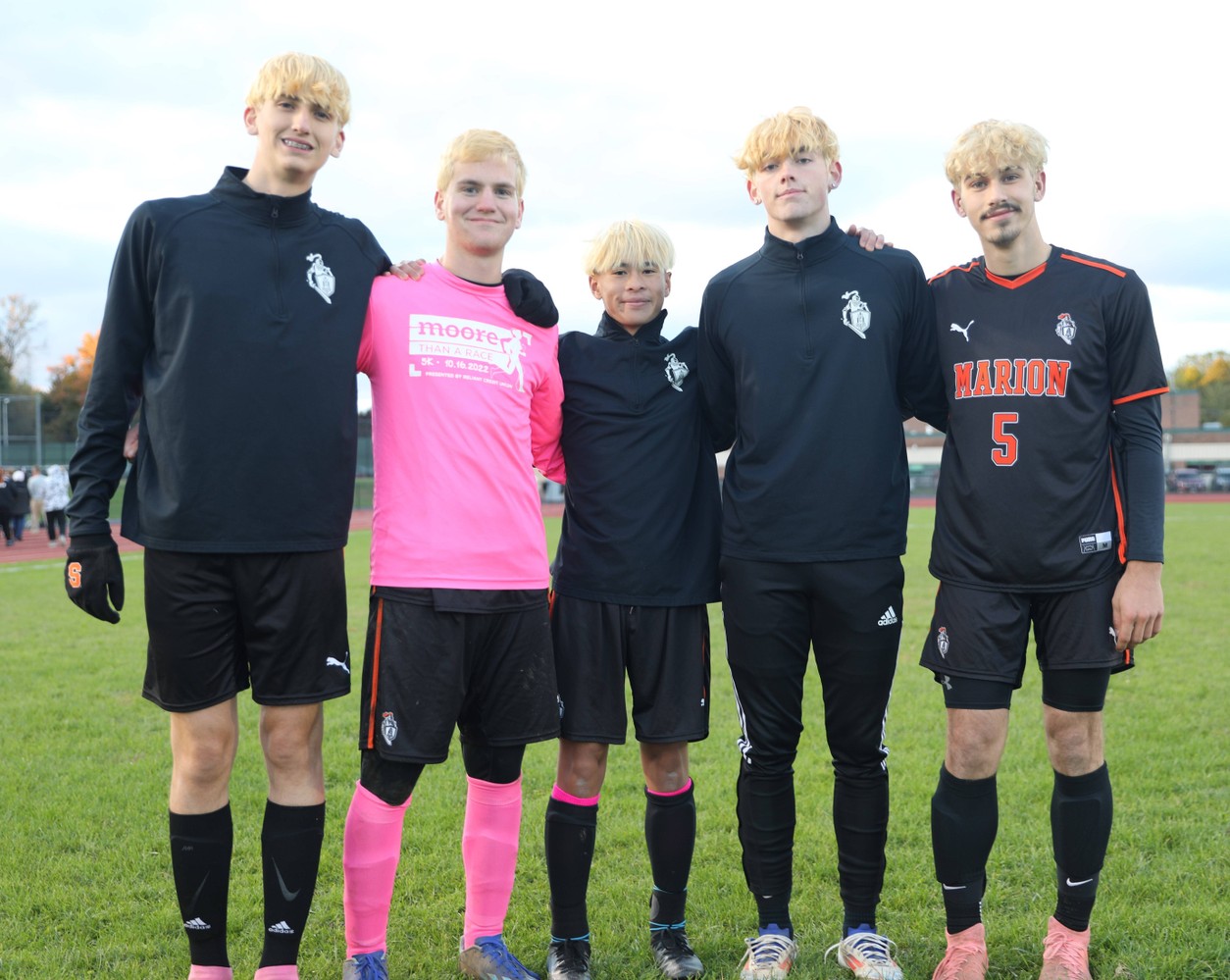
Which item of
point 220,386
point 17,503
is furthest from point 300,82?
point 17,503

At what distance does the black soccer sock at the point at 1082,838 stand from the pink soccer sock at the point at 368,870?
1969mm

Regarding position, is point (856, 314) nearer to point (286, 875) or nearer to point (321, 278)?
point (321, 278)

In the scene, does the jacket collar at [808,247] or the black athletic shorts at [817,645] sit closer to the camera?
the black athletic shorts at [817,645]

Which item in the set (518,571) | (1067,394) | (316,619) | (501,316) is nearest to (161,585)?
(316,619)

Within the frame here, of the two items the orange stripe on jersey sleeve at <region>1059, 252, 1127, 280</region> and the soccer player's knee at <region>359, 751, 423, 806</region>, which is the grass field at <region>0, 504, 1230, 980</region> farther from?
the orange stripe on jersey sleeve at <region>1059, 252, 1127, 280</region>

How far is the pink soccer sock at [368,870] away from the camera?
3014 mm

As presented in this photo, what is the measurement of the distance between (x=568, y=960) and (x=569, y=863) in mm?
283

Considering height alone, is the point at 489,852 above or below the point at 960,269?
below

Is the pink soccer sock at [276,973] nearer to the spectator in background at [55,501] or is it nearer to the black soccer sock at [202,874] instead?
the black soccer sock at [202,874]

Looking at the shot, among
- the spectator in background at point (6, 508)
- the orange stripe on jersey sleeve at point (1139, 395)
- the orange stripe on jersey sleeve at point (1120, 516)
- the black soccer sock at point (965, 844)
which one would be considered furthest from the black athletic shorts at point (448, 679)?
the spectator in background at point (6, 508)

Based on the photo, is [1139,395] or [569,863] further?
[569,863]

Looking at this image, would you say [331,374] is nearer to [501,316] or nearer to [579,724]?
[501,316]

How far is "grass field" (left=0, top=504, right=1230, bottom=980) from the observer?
3.29 m

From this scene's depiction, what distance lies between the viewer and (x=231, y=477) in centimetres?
276
